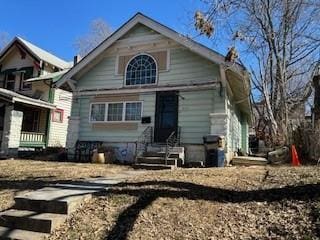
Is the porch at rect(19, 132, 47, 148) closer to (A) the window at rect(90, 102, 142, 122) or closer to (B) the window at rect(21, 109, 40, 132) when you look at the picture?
(B) the window at rect(21, 109, 40, 132)

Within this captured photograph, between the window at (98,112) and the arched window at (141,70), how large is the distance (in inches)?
64.3

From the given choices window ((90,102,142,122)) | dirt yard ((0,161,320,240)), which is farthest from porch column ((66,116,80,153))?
dirt yard ((0,161,320,240))

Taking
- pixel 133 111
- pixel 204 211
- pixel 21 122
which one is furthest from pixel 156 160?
pixel 21 122

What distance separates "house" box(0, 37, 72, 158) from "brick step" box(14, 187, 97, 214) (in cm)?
1342

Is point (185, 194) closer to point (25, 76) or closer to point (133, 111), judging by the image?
point (133, 111)

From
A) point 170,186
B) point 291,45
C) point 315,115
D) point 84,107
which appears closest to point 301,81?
point 291,45

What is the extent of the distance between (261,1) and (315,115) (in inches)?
271

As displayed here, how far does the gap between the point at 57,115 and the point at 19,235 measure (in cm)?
1879

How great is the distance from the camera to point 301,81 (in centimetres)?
2634

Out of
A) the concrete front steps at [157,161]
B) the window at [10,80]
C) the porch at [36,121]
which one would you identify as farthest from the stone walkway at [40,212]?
the window at [10,80]

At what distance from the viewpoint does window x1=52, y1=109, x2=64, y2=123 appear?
76.0ft

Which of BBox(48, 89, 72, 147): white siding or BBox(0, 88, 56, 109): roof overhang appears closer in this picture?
BBox(0, 88, 56, 109): roof overhang

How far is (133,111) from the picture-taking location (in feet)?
50.2

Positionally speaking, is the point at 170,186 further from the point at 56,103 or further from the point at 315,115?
the point at 56,103
